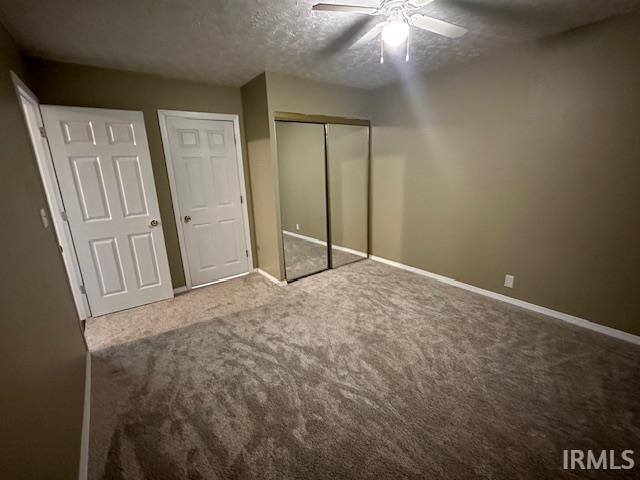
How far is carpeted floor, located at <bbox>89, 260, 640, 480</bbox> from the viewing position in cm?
137

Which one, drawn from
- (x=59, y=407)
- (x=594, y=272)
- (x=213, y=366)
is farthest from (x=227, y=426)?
(x=594, y=272)

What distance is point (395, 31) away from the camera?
160 cm

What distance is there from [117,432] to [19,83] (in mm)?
2387

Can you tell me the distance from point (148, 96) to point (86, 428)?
290 cm

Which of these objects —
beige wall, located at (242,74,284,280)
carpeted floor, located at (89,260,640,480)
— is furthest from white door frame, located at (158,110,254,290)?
carpeted floor, located at (89,260,640,480)

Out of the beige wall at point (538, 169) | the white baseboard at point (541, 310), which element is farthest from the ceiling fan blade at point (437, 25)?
the white baseboard at point (541, 310)

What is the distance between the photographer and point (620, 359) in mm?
1967

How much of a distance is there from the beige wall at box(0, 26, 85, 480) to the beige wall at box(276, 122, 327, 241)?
229 cm

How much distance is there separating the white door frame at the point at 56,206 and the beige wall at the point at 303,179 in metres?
2.18

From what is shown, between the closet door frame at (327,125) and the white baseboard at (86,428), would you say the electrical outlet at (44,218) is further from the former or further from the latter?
the closet door frame at (327,125)

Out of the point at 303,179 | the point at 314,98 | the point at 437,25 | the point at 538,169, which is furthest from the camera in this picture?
the point at 303,179

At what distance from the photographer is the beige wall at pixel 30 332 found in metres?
0.94

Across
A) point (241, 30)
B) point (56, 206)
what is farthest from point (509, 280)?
point (56, 206)

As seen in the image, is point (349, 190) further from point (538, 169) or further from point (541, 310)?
point (541, 310)
